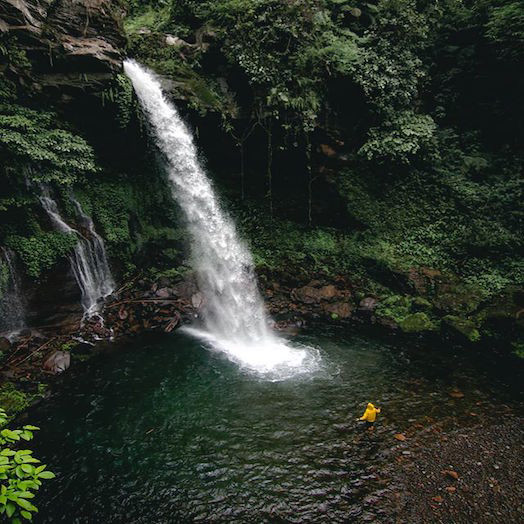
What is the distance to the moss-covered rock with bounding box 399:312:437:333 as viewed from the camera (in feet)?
35.5

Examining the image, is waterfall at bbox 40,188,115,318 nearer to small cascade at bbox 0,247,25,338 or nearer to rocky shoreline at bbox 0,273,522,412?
rocky shoreline at bbox 0,273,522,412

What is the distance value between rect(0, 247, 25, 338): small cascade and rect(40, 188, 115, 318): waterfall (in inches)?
56.0

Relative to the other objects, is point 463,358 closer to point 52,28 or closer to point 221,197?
point 221,197

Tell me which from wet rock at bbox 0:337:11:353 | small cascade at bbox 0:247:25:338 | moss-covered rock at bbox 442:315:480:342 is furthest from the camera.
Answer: moss-covered rock at bbox 442:315:480:342

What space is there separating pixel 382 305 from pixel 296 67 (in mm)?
8245

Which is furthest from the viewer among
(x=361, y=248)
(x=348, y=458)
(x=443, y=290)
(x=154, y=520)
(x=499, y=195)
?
(x=361, y=248)

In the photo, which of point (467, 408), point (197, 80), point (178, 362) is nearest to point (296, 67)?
point (197, 80)

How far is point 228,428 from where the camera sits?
7.01 m

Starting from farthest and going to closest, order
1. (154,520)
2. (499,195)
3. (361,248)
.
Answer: (361,248) < (499,195) < (154,520)

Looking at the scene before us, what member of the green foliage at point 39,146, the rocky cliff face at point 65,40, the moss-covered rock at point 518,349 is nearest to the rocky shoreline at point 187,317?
the moss-covered rock at point 518,349

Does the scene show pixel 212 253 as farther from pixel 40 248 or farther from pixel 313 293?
pixel 40 248

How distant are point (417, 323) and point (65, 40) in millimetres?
12489

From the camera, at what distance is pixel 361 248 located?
43.1 feet

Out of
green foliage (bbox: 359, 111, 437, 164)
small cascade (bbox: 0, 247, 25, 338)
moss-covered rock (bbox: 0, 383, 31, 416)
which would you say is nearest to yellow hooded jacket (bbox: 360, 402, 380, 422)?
moss-covered rock (bbox: 0, 383, 31, 416)
